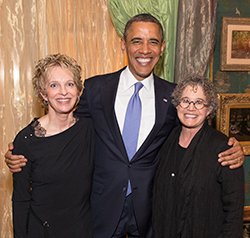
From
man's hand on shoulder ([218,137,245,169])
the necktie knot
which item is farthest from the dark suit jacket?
man's hand on shoulder ([218,137,245,169])

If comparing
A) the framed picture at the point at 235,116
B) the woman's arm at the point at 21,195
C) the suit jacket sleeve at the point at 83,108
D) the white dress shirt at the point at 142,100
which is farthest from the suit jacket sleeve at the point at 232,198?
the framed picture at the point at 235,116

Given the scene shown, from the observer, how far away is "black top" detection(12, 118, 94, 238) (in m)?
1.59

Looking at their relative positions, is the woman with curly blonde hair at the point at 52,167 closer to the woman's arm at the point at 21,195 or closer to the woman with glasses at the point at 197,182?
the woman's arm at the point at 21,195

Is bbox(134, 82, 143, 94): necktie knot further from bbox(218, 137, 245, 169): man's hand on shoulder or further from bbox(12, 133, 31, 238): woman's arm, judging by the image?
bbox(12, 133, 31, 238): woman's arm

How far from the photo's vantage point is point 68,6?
2.92m

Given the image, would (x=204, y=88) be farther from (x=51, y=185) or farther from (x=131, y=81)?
(x=51, y=185)

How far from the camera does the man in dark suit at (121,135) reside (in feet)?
6.07

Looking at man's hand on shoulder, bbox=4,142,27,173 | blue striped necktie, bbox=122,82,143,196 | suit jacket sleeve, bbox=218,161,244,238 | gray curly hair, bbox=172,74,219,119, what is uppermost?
gray curly hair, bbox=172,74,219,119

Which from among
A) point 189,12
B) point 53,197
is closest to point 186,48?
point 189,12

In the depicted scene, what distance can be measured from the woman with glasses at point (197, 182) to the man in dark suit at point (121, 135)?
0.38 feet

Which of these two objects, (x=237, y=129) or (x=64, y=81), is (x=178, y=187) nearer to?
(x=64, y=81)

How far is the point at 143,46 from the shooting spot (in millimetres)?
1945

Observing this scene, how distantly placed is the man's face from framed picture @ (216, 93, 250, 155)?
160cm

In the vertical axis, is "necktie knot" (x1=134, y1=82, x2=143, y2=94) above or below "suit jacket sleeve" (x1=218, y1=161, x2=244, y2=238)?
above
